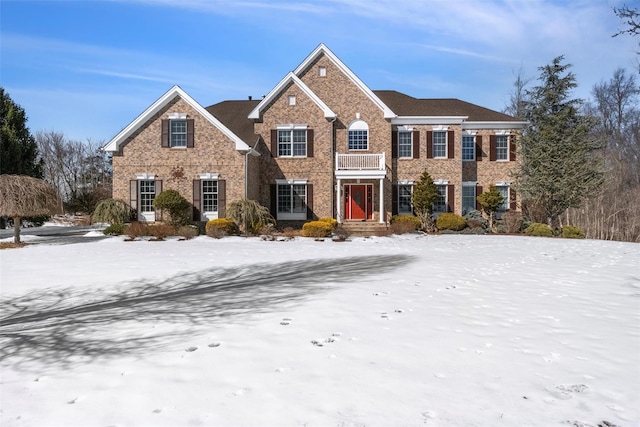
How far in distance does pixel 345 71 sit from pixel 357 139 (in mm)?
4155

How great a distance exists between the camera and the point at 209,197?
22.2 meters

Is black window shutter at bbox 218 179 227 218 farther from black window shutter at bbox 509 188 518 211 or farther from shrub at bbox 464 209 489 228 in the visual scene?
black window shutter at bbox 509 188 518 211

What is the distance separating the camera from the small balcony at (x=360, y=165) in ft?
76.6

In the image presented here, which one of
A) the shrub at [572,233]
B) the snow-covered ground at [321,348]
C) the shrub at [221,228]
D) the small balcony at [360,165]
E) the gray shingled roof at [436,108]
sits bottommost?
the snow-covered ground at [321,348]

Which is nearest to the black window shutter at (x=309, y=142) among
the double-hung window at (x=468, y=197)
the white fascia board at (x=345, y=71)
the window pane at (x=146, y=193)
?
the white fascia board at (x=345, y=71)

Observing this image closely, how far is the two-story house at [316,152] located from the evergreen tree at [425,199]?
4.72 feet

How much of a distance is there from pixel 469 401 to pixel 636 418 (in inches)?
50.5

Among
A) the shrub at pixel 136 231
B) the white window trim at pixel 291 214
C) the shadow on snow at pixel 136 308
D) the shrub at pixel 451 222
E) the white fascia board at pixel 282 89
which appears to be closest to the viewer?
the shadow on snow at pixel 136 308

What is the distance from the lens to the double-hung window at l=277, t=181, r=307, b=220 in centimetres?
2428

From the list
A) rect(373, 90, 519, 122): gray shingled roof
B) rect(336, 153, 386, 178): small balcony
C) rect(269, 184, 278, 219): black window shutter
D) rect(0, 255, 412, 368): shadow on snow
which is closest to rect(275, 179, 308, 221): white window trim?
rect(269, 184, 278, 219): black window shutter

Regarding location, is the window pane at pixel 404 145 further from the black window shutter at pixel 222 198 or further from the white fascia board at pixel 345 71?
the black window shutter at pixel 222 198

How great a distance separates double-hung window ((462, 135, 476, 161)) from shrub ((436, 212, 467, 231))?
192 inches

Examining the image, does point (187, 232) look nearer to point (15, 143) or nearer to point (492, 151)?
point (15, 143)

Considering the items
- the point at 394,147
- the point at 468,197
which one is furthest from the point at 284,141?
the point at 468,197
